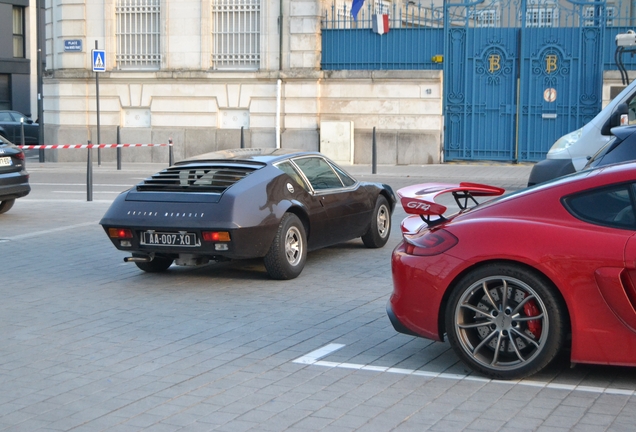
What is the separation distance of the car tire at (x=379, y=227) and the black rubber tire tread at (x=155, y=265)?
2.44m

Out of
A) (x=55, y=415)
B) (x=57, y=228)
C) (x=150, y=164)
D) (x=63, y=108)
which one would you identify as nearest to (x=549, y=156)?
(x=57, y=228)

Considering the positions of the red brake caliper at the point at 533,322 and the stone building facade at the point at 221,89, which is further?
the stone building facade at the point at 221,89

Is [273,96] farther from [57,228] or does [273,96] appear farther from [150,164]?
[57,228]

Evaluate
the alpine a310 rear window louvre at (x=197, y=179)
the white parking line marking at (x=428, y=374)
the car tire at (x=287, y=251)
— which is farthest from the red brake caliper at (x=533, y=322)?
the alpine a310 rear window louvre at (x=197, y=179)

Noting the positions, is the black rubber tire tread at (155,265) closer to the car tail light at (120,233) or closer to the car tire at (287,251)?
the car tail light at (120,233)

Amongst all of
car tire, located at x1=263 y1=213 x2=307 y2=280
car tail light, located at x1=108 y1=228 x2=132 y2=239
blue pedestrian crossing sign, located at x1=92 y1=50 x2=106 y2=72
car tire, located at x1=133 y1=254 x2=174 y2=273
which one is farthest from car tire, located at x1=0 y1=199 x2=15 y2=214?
blue pedestrian crossing sign, located at x1=92 y1=50 x2=106 y2=72

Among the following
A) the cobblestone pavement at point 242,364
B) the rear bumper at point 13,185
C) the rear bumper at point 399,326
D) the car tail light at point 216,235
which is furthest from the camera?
the rear bumper at point 13,185

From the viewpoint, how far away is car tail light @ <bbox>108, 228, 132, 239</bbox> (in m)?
8.77

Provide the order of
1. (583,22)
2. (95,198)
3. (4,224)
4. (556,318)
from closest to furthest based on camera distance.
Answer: (556,318) → (4,224) → (95,198) → (583,22)

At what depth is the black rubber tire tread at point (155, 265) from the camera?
31.3 ft

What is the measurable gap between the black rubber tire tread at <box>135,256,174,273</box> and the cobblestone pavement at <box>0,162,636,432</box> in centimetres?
9

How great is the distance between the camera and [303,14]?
952 inches

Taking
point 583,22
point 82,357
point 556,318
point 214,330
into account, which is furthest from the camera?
point 583,22

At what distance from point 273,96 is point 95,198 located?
349 inches
